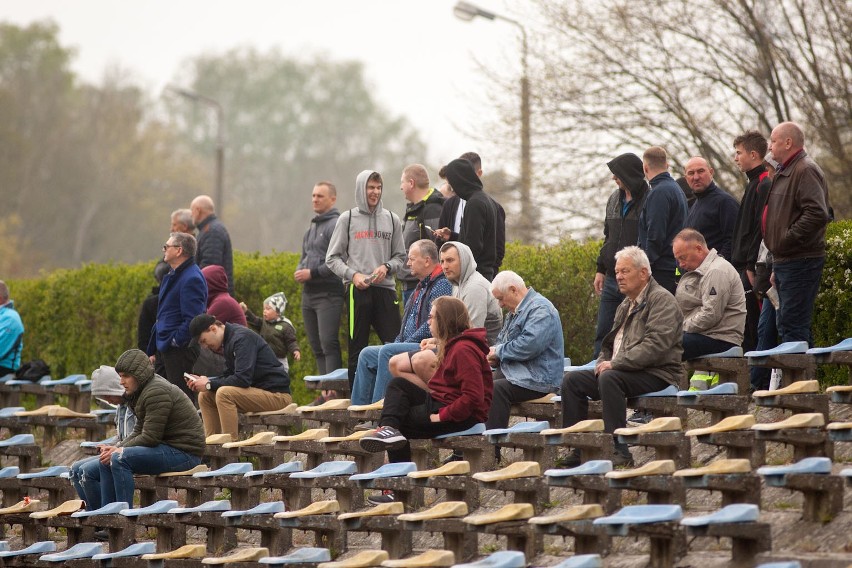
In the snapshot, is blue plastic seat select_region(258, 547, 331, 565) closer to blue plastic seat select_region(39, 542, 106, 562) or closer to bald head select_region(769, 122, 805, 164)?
blue plastic seat select_region(39, 542, 106, 562)

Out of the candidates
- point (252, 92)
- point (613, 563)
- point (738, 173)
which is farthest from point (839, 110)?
point (252, 92)

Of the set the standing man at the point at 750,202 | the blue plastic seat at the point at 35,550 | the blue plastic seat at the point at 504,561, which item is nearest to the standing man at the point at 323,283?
the blue plastic seat at the point at 35,550

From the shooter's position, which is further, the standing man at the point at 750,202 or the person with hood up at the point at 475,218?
the person with hood up at the point at 475,218

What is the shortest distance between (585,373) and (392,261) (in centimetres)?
280

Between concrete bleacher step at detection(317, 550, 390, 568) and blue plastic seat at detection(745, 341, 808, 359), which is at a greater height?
blue plastic seat at detection(745, 341, 808, 359)

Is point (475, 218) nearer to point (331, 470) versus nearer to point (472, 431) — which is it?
point (472, 431)

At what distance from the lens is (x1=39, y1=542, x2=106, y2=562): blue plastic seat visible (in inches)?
347

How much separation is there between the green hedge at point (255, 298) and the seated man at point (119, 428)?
313 cm

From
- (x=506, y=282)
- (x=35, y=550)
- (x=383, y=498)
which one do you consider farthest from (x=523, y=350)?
(x=35, y=550)

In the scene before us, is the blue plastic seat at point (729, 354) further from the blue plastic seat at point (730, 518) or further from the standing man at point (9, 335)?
the standing man at point (9, 335)

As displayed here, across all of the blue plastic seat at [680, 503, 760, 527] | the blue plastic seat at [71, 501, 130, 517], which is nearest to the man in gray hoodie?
the blue plastic seat at [71, 501, 130, 517]

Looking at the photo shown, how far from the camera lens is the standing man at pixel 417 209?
1050 centimetres

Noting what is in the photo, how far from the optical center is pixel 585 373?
27.1ft

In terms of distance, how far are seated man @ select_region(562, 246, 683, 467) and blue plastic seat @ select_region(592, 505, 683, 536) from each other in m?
1.64
